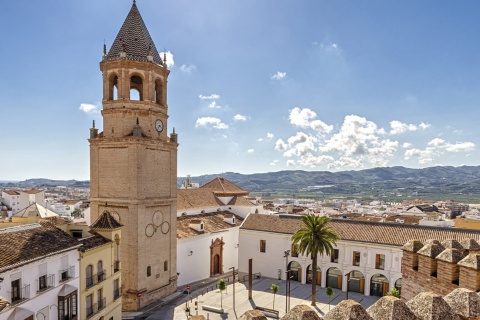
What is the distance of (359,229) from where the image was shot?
3641 centimetres

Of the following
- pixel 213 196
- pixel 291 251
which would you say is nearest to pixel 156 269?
pixel 291 251

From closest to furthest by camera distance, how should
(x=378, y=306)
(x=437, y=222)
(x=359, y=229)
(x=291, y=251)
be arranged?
(x=378, y=306)
(x=359, y=229)
(x=291, y=251)
(x=437, y=222)

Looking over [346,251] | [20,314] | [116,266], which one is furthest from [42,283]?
[346,251]

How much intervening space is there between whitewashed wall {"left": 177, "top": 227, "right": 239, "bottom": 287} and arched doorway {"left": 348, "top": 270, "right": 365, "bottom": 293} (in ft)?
51.1

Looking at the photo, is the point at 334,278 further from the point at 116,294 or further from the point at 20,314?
the point at 20,314

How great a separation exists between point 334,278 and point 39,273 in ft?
92.4

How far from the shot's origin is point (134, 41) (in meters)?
31.2

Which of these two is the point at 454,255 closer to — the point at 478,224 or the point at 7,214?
the point at 478,224

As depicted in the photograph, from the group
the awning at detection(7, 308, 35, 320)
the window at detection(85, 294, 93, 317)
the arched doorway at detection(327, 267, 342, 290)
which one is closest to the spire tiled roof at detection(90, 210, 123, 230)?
the window at detection(85, 294, 93, 317)

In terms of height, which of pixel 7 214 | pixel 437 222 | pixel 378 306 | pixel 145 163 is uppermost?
pixel 145 163

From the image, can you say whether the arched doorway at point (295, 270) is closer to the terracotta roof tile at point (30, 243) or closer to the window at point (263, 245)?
the window at point (263, 245)

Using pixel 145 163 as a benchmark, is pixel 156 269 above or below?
below

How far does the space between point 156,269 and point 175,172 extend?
896 cm

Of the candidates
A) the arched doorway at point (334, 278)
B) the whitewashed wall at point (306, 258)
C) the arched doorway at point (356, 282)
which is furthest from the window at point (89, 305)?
the arched doorway at point (356, 282)
